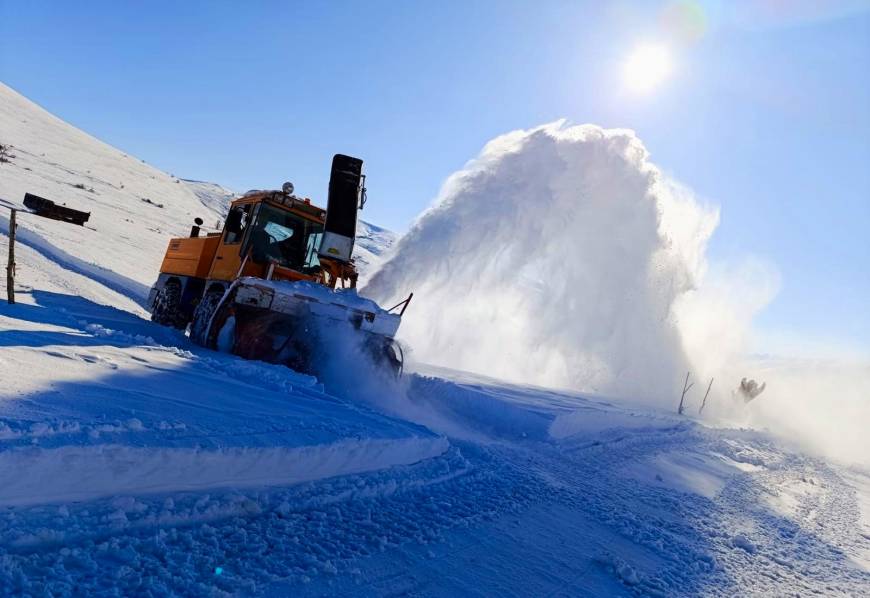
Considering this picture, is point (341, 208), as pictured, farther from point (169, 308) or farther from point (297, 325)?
point (169, 308)

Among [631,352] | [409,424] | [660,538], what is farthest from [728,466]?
[631,352]

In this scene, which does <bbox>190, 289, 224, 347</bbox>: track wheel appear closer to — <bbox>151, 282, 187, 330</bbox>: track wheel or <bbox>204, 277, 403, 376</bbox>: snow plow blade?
<bbox>204, 277, 403, 376</bbox>: snow plow blade

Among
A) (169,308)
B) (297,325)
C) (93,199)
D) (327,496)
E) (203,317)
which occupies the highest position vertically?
(93,199)

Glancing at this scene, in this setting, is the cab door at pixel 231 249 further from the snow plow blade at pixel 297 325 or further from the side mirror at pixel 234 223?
the snow plow blade at pixel 297 325

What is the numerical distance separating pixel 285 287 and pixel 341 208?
1775 mm

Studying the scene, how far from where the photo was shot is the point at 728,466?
9711 mm

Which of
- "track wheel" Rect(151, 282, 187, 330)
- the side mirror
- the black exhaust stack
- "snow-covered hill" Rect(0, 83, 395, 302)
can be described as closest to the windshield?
the side mirror

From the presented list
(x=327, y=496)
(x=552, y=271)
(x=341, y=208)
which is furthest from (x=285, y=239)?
(x=552, y=271)

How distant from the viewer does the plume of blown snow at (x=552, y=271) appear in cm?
1359

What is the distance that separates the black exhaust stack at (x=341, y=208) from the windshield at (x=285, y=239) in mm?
764

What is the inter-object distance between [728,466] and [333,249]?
7.84m

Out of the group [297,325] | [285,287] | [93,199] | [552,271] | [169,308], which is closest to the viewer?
[285,287]

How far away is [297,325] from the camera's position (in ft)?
26.1

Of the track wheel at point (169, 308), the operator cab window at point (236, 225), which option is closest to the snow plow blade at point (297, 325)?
the operator cab window at point (236, 225)
